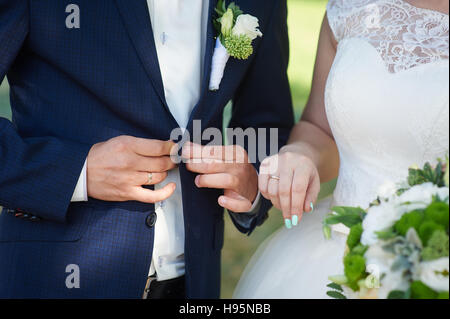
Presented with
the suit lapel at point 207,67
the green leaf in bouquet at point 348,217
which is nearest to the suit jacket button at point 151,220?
the suit lapel at point 207,67

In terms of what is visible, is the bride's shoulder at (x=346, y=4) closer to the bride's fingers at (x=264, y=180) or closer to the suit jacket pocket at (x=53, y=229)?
the bride's fingers at (x=264, y=180)

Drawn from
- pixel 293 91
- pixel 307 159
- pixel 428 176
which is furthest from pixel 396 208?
pixel 293 91

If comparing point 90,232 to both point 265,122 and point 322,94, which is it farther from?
point 322,94

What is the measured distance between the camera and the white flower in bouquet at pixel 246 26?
6.32ft

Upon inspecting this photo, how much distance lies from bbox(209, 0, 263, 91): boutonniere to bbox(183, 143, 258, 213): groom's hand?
0.24 metres

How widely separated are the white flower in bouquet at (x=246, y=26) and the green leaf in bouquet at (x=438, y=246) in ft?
3.56

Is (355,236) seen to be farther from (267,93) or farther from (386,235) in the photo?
(267,93)

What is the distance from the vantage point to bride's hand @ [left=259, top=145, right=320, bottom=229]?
1888 mm

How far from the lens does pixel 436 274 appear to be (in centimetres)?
112

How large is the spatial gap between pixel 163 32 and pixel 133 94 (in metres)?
0.26
